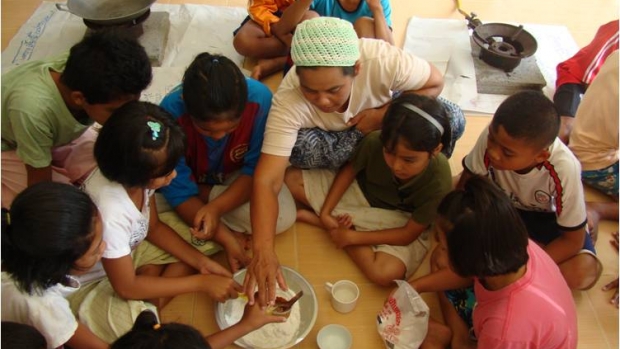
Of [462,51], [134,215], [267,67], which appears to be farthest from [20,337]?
[462,51]

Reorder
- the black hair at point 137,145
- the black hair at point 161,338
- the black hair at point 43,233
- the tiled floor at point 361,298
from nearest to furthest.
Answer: the black hair at point 161,338 → the black hair at point 43,233 → the black hair at point 137,145 → the tiled floor at point 361,298

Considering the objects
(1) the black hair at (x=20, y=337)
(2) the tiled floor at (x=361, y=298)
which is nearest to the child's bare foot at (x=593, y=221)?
(2) the tiled floor at (x=361, y=298)

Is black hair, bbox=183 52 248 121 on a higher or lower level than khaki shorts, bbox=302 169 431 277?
higher

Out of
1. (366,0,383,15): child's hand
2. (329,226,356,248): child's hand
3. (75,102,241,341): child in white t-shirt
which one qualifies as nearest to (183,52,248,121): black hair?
(75,102,241,341): child in white t-shirt

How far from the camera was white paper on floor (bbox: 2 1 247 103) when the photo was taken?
2297 millimetres

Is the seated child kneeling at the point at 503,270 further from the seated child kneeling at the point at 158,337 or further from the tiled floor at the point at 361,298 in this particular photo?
the seated child kneeling at the point at 158,337

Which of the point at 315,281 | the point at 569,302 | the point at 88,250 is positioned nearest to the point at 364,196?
the point at 315,281

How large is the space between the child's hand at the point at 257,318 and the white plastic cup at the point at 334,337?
0.17 m

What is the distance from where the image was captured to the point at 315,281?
160cm

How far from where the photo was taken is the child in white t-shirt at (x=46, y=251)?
975 millimetres

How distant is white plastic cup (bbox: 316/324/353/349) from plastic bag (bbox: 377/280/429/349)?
0.10m

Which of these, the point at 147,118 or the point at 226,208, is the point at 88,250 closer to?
the point at 147,118

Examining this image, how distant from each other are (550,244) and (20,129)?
1561 millimetres

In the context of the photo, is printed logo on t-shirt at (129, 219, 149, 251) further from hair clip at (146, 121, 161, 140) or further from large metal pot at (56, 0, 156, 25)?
large metal pot at (56, 0, 156, 25)
